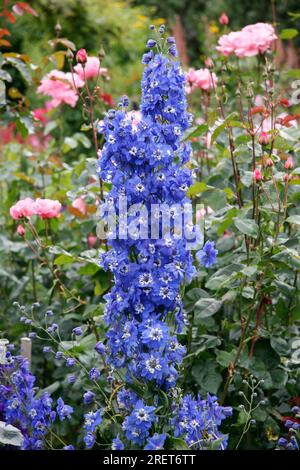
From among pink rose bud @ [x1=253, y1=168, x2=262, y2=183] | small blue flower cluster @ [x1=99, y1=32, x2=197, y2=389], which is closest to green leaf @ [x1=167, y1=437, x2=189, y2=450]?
small blue flower cluster @ [x1=99, y1=32, x2=197, y2=389]

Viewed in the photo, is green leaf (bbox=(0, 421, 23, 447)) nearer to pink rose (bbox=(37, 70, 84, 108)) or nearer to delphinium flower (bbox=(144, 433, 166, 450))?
delphinium flower (bbox=(144, 433, 166, 450))

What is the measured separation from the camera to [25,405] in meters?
2.04

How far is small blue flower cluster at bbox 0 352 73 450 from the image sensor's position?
2010 millimetres

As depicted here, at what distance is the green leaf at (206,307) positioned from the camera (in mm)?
2176

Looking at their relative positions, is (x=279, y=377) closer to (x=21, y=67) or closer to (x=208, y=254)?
(x=208, y=254)

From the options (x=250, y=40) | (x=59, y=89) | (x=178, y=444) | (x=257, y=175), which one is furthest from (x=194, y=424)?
(x=59, y=89)

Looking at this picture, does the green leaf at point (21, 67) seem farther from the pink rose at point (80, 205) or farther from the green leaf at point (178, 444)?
the green leaf at point (178, 444)

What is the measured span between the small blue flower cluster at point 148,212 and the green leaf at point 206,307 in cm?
36

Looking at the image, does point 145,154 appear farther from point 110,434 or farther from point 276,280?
point 110,434

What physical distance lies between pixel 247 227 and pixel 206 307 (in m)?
0.27

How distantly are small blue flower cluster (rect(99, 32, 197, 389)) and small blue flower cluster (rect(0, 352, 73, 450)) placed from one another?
319 millimetres

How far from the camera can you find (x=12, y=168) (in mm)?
3266
